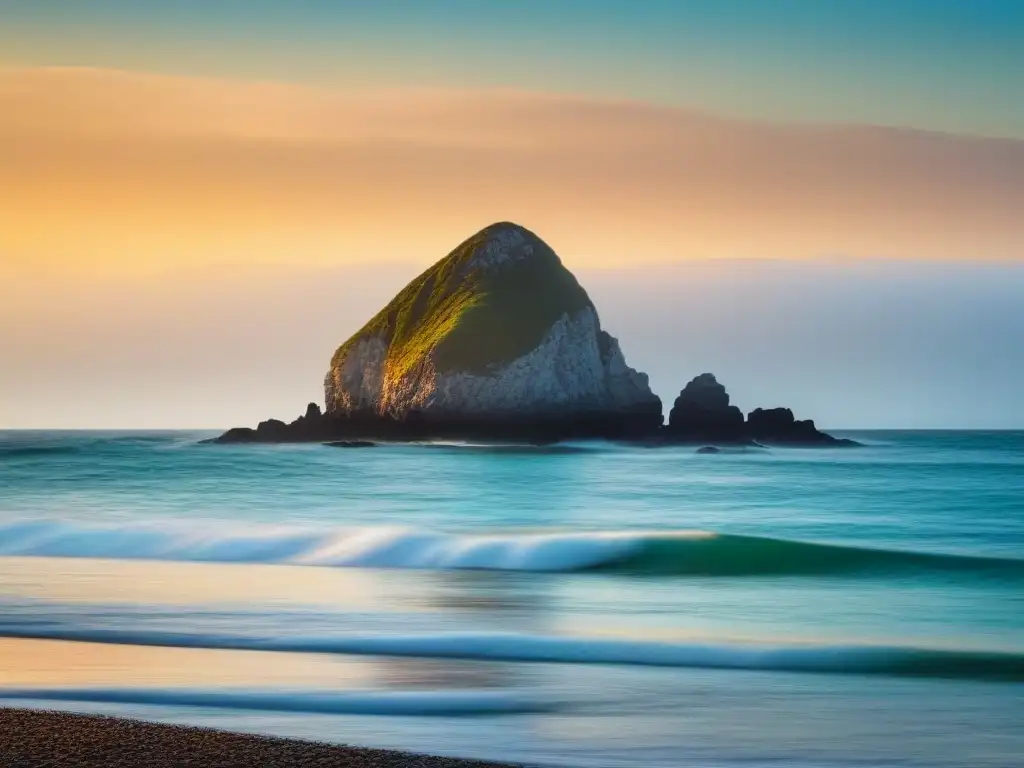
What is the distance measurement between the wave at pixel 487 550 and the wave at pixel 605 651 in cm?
836

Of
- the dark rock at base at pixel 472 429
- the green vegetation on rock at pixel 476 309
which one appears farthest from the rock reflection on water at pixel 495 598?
the green vegetation on rock at pixel 476 309

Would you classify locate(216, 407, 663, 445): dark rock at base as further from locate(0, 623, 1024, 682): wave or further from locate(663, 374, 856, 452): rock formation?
locate(0, 623, 1024, 682): wave

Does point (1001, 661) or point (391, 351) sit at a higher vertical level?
point (391, 351)

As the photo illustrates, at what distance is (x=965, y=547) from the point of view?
2809cm

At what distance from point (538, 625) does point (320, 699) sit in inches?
195

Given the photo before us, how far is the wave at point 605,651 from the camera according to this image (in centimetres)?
1273

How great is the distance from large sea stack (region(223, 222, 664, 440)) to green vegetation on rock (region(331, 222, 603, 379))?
128 millimetres

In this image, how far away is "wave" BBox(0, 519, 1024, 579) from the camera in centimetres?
2317

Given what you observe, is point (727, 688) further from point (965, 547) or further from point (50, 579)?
point (965, 547)

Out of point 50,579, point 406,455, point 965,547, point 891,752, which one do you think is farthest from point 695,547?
point 406,455

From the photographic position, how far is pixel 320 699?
10.5 meters

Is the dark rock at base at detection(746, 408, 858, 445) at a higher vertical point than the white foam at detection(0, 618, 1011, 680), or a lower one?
higher

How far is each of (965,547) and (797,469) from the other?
Answer: 31.7 metres

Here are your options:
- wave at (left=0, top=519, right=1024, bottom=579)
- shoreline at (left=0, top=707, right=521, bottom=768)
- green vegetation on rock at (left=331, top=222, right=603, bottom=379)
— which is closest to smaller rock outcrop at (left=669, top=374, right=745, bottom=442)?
green vegetation on rock at (left=331, top=222, right=603, bottom=379)
